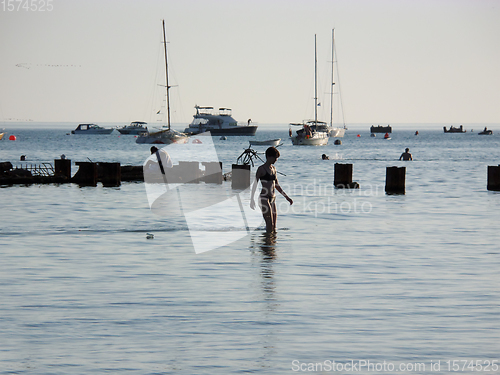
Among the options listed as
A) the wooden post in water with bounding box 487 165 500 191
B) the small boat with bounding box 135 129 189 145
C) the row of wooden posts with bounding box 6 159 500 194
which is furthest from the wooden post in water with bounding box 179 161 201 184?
the small boat with bounding box 135 129 189 145

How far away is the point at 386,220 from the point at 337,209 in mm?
2968

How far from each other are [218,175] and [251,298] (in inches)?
855

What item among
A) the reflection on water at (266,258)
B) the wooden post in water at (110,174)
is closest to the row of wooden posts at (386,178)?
the wooden post in water at (110,174)

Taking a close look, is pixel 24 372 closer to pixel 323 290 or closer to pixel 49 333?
pixel 49 333

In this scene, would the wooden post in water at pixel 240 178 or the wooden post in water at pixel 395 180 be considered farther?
the wooden post in water at pixel 240 178

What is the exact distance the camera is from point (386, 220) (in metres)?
18.5

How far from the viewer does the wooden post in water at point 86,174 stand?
28.4 meters

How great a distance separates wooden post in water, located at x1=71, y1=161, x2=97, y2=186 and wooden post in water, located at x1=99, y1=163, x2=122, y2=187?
1.29ft

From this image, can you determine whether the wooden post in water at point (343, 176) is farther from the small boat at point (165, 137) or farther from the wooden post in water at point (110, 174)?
the small boat at point (165, 137)

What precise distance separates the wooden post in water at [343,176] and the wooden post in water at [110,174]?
365 inches

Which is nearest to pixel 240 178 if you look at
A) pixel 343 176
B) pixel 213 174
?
pixel 213 174

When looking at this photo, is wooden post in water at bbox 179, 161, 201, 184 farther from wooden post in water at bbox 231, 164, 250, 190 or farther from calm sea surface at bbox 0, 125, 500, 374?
calm sea surface at bbox 0, 125, 500, 374

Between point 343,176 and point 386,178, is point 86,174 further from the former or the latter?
point 386,178

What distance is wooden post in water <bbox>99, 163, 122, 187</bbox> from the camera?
94.7ft
